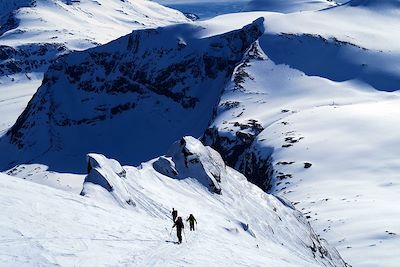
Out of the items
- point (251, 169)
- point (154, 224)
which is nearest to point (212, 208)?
point (154, 224)

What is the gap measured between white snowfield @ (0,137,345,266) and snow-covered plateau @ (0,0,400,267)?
0.46ft

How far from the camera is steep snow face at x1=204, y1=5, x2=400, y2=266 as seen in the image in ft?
236

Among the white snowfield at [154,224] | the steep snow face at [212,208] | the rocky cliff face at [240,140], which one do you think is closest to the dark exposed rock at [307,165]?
the rocky cliff face at [240,140]

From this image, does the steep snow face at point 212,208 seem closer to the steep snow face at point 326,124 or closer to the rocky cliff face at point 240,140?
the steep snow face at point 326,124

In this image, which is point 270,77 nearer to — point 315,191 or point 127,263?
point 315,191

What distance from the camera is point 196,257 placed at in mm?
31609

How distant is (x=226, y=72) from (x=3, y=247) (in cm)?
17082

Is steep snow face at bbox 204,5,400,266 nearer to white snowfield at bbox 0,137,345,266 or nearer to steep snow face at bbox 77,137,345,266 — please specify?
steep snow face at bbox 77,137,345,266

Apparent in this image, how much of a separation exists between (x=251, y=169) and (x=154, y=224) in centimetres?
7623

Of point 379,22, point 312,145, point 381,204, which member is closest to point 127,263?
point 381,204

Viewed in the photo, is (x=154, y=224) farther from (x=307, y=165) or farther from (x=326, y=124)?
(x=326, y=124)

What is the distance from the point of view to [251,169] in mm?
113125

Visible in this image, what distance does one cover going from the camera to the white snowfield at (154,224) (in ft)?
94.0

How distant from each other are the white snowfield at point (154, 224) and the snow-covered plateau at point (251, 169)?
14 cm
